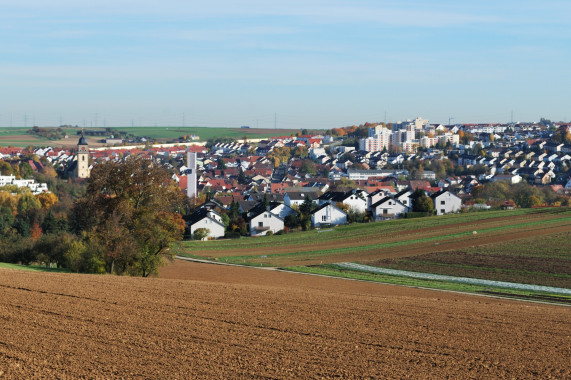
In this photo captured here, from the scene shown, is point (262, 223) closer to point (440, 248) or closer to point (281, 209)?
point (281, 209)

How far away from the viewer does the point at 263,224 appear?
266 feet

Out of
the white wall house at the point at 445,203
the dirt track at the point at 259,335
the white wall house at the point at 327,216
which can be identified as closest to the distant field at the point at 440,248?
the white wall house at the point at 327,216

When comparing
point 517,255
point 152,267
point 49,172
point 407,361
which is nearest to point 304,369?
point 407,361

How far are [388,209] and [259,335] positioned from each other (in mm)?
72858

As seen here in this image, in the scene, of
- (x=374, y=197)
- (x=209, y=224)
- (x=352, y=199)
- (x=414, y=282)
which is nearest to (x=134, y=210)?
(x=414, y=282)

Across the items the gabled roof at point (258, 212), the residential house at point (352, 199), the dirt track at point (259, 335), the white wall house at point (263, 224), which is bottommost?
the white wall house at point (263, 224)

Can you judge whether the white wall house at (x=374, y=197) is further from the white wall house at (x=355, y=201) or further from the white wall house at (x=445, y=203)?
the white wall house at (x=445, y=203)

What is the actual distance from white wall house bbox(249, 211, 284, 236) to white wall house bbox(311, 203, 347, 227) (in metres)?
4.18

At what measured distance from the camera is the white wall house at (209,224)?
76.5m

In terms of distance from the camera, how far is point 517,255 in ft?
148

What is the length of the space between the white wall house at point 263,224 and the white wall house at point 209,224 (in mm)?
3624

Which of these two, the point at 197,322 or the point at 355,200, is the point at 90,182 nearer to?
the point at 197,322

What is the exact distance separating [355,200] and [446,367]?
80.5 m

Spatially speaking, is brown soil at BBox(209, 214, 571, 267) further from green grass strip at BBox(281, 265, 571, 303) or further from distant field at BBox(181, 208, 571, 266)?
green grass strip at BBox(281, 265, 571, 303)
